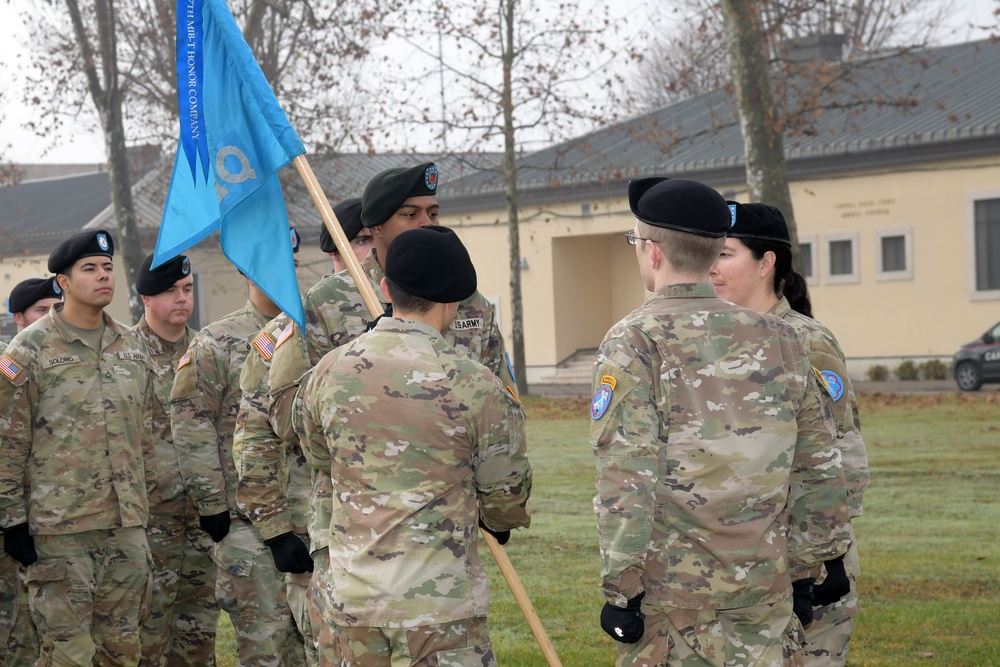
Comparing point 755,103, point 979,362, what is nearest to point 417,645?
point 755,103

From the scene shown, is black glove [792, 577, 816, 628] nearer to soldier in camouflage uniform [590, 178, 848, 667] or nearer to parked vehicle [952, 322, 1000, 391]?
soldier in camouflage uniform [590, 178, 848, 667]

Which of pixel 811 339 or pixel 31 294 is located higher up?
pixel 31 294

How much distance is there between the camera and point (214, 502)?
611cm

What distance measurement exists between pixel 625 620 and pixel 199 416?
3262 mm

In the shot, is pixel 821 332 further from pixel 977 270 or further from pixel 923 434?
pixel 977 270

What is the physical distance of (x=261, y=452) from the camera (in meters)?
4.80

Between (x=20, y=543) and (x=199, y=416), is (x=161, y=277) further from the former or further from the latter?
(x=20, y=543)

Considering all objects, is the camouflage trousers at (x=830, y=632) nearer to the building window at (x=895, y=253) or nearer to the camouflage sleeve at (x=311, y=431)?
the camouflage sleeve at (x=311, y=431)

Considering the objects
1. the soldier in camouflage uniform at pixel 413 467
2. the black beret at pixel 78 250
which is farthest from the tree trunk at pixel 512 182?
the soldier in camouflage uniform at pixel 413 467

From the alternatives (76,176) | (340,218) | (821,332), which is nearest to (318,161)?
(340,218)

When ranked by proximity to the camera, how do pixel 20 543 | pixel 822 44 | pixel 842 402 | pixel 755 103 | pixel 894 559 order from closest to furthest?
1. pixel 842 402
2. pixel 20 543
3. pixel 894 559
4. pixel 755 103
5. pixel 822 44

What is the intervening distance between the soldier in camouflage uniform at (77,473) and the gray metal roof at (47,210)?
111 feet

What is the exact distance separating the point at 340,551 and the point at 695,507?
1.14 m

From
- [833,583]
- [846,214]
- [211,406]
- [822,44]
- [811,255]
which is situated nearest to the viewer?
[833,583]
